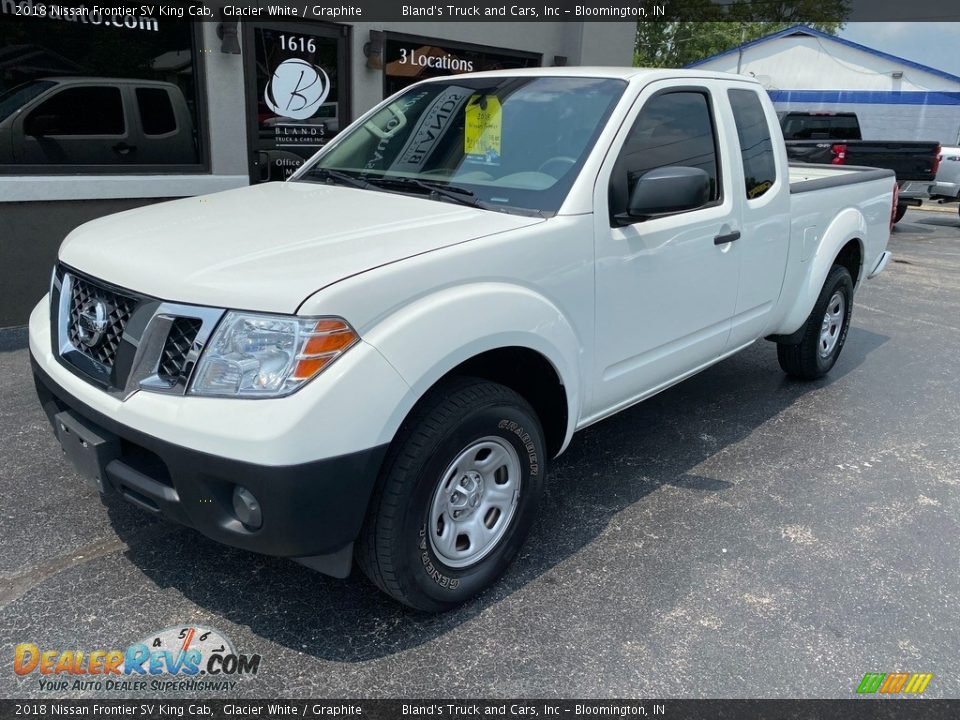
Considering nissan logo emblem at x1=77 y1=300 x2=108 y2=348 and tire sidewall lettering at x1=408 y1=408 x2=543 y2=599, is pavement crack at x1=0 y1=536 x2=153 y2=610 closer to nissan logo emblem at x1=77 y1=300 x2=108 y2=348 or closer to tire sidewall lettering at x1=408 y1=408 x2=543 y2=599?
nissan logo emblem at x1=77 y1=300 x2=108 y2=348

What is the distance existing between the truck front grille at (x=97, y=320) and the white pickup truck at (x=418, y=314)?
1 centimetres

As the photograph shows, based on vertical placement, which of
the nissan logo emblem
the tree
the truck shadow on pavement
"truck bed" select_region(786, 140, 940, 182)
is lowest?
the truck shadow on pavement

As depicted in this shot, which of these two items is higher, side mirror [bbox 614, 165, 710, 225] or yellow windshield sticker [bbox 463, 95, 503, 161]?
yellow windshield sticker [bbox 463, 95, 503, 161]

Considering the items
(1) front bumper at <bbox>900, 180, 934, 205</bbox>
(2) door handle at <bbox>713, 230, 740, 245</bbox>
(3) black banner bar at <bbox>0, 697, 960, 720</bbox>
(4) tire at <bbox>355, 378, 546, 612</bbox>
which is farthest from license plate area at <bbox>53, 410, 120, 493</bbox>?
(1) front bumper at <bbox>900, 180, 934, 205</bbox>

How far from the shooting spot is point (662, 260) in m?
3.34

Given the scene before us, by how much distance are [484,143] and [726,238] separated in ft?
4.13

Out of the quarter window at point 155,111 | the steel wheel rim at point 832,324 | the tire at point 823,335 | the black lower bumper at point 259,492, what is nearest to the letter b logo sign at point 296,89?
the quarter window at point 155,111

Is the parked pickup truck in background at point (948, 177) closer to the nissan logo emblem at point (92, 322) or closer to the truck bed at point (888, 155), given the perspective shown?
the truck bed at point (888, 155)

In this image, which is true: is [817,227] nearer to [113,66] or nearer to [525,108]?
[525,108]

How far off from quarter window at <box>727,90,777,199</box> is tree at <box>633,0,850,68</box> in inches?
1950

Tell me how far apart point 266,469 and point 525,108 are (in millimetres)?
2070

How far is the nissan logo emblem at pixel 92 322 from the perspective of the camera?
2545mm

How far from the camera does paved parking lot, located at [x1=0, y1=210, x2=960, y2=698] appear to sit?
255cm

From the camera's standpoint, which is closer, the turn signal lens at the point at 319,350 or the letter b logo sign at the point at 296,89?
the turn signal lens at the point at 319,350
